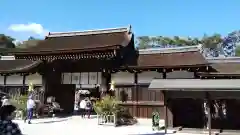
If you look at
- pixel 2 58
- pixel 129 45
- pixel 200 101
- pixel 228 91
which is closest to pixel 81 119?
pixel 129 45

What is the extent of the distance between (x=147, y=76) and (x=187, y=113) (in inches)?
171

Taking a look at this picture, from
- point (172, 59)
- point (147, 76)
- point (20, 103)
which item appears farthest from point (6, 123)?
point (172, 59)

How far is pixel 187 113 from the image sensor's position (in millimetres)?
15523

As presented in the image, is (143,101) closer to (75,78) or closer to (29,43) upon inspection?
(75,78)

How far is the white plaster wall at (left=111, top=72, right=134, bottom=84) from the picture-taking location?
766 inches

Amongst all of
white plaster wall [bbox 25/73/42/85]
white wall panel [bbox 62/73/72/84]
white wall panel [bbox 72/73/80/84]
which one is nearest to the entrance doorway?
white wall panel [bbox 72/73/80/84]

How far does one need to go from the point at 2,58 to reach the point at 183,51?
15.9 metres

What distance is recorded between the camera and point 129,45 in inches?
812

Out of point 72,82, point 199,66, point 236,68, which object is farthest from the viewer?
point 72,82

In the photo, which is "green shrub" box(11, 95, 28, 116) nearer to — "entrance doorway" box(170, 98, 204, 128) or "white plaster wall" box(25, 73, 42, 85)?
"white plaster wall" box(25, 73, 42, 85)

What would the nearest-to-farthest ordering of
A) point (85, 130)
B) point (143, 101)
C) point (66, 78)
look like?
1. point (85, 130)
2. point (143, 101)
3. point (66, 78)

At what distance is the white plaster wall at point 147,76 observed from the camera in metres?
18.9

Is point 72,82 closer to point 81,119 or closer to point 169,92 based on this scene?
point 81,119

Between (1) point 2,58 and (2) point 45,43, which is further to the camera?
(1) point 2,58
